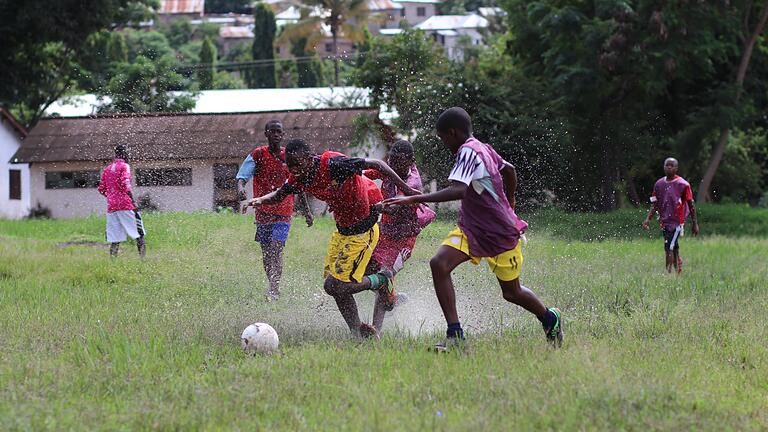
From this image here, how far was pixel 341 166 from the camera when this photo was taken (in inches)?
330

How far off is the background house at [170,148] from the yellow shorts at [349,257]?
87.2 ft

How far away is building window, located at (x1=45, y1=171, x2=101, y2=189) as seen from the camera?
39562mm

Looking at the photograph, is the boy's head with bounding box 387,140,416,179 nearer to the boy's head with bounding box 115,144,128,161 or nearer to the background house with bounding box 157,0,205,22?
the boy's head with bounding box 115,144,128,161

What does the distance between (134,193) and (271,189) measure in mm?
26612

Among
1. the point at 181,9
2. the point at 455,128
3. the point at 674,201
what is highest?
the point at 455,128

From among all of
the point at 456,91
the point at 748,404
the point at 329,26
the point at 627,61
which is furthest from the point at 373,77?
the point at 748,404

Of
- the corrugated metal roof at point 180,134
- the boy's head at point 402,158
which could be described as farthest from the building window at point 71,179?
the boy's head at point 402,158

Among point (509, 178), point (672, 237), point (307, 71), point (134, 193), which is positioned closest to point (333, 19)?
point (307, 71)

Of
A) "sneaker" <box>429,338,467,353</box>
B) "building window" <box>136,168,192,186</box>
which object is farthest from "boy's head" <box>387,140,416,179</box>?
"building window" <box>136,168,192,186</box>

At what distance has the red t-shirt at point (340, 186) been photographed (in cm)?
841

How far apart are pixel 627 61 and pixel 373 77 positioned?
37.3 ft

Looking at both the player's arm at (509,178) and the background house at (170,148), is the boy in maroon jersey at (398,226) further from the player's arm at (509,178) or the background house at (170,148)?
the background house at (170,148)

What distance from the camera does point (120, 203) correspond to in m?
15.6

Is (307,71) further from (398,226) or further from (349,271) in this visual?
(349,271)
